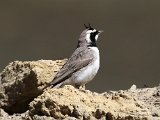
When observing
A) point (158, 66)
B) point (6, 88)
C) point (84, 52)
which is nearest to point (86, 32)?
point (84, 52)

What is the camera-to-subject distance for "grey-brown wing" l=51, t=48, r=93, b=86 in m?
8.74

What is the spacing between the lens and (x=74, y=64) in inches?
367

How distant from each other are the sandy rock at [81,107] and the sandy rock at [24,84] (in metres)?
1.32

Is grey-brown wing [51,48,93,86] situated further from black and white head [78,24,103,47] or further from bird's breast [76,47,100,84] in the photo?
black and white head [78,24,103,47]

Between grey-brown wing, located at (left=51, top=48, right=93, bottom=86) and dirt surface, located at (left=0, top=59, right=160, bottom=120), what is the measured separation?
0.34 ft

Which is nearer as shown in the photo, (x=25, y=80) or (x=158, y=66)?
(x=25, y=80)

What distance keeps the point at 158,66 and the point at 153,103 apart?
737cm

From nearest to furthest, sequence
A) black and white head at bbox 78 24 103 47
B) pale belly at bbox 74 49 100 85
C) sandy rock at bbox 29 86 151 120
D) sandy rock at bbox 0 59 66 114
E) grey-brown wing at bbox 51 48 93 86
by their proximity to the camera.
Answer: sandy rock at bbox 29 86 151 120
sandy rock at bbox 0 59 66 114
grey-brown wing at bbox 51 48 93 86
pale belly at bbox 74 49 100 85
black and white head at bbox 78 24 103 47

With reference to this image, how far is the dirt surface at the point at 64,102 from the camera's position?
271 inches

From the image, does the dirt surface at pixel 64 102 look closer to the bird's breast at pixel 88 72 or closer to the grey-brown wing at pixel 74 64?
the grey-brown wing at pixel 74 64

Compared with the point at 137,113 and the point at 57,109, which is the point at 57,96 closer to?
the point at 57,109

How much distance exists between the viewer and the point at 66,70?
8945 millimetres

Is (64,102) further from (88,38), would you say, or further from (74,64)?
(88,38)

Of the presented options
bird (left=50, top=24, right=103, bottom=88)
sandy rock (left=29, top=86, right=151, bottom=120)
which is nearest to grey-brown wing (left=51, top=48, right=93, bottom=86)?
bird (left=50, top=24, right=103, bottom=88)
